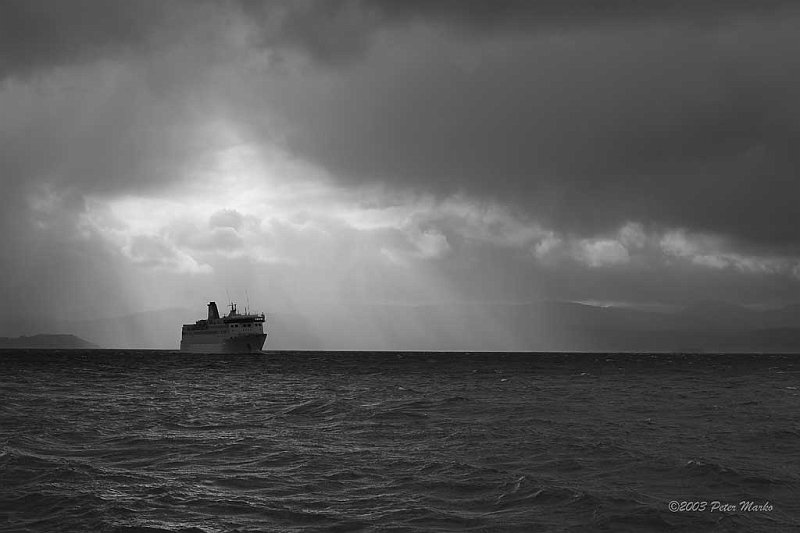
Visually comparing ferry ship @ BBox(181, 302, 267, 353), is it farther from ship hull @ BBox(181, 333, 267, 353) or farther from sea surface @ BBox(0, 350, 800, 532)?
sea surface @ BBox(0, 350, 800, 532)

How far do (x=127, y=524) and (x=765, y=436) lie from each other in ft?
94.6

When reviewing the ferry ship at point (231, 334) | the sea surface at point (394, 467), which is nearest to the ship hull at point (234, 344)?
the ferry ship at point (231, 334)

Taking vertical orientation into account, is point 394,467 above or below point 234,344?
below

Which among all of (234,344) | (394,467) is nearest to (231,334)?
(234,344)

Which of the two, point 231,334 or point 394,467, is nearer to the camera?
point 394,467

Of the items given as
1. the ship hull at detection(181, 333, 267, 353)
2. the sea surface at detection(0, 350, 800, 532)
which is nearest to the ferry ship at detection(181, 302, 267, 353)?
the ship hull at detection(181, 333, 267, 353)

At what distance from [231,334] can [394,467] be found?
166665 millimetres

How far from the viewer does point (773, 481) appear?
21.4 metres

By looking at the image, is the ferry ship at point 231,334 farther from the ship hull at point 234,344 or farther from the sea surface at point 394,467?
the sea surface at point 394,467

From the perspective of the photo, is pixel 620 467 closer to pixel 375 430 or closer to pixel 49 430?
pixel 375 430

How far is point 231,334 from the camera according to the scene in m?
182

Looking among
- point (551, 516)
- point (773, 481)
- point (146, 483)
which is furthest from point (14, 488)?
point (773, 481)

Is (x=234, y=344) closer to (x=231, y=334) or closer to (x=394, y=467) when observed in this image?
(x=231, y=334)

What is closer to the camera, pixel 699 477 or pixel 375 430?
pixel 699 477
